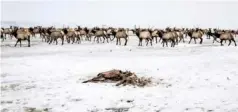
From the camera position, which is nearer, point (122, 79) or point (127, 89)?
point (127, 89)

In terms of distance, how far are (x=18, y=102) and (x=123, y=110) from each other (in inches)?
129

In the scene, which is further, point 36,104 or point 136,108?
point 36,104

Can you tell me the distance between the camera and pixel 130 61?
21.1 meters

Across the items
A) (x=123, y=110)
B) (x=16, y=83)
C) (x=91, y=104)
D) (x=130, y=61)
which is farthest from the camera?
(x=130, y=61)

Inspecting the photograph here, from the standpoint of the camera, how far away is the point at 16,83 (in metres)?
14.9

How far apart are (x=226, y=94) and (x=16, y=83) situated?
747cm

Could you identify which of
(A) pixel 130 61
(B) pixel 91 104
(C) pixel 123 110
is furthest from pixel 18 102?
(A) pixel 130 61

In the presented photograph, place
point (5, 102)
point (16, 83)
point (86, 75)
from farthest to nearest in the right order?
point (86, 75)
point (16, 83)
point (5, 102)

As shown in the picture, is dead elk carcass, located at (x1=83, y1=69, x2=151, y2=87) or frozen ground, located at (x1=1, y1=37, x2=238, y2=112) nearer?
frozen ground, located at (x1=1, y1=37, x2=238, y2=112)

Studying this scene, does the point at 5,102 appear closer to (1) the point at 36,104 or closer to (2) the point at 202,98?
(1) the point at 36,104

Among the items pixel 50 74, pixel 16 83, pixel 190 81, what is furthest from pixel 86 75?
pixel 190 81

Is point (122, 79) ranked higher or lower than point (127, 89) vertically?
higher

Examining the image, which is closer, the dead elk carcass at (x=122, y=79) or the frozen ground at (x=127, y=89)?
the frozen ground at (x=127, y=89)

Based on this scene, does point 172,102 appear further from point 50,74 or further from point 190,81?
point 50,74
